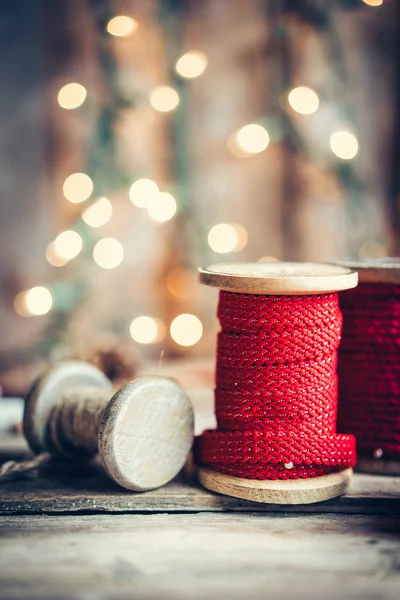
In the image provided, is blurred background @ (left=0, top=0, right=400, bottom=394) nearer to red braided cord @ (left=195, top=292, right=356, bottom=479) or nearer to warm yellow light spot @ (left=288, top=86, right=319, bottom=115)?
warm yellow light spot @ (left=288, top=86, right=319, bottom=115)

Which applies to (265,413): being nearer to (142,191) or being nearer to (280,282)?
(280,282)

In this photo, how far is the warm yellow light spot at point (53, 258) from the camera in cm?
198

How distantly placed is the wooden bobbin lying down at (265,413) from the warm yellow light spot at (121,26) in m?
1.06

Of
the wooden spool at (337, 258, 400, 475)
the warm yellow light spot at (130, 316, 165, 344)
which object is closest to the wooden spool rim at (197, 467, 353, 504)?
the wooden spool at (337, 258, 400, 475)

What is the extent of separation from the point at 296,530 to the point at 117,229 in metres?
1.23

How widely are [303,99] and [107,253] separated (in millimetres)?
688

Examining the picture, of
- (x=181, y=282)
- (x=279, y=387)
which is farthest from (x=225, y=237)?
(x=279, y=387)

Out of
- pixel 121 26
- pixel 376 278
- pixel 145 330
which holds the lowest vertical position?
pixel 145 330

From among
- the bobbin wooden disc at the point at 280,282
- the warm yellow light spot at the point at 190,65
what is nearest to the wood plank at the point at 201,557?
the bobbin wooden disc at the point at 280,282

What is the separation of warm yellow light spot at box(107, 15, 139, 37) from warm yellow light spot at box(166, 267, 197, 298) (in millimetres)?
650

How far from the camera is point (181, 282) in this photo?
207cm

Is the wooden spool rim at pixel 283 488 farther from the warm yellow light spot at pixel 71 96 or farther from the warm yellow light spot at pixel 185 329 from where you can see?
the warm yellow light spot at pixel 71 96

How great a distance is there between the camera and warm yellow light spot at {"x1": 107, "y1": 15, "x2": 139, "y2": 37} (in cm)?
190

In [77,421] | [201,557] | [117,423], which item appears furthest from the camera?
[77,421]
